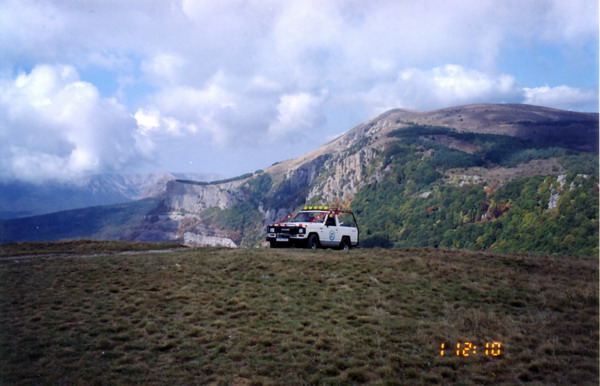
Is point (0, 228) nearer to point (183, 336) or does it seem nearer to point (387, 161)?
point (387, 161)

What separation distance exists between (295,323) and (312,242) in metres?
12.3

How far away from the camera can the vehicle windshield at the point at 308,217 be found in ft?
76.1

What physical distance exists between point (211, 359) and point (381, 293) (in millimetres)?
6718

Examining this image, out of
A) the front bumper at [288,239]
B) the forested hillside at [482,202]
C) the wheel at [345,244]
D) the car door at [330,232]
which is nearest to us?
the front bumper at [288,239]

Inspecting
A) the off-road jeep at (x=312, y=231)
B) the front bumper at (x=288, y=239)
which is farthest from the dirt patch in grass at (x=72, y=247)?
the off-road jeep at (x=312, y=231)

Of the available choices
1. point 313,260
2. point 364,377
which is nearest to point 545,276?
point 313,260

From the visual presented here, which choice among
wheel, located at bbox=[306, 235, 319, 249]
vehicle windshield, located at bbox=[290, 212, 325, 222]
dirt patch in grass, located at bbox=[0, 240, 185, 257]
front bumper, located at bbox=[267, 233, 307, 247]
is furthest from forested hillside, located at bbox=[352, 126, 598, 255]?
dirt patch in grass, located at bbox=[0, 240, 185, 257]

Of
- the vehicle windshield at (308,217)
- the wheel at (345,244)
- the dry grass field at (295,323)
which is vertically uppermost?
the vehicle windshield at (308,217)

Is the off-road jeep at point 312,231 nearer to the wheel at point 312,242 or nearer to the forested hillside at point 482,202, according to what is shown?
the wheel at point 312,242

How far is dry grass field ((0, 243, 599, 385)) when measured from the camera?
7.41 metres

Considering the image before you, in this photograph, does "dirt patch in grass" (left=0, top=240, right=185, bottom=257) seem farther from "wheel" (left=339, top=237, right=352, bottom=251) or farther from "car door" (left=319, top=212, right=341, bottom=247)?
"wheel" (left=339, top=237, right=352, bottom=251)

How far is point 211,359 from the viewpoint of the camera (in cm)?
800

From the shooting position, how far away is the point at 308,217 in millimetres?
23562

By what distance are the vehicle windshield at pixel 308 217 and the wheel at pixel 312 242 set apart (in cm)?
111
